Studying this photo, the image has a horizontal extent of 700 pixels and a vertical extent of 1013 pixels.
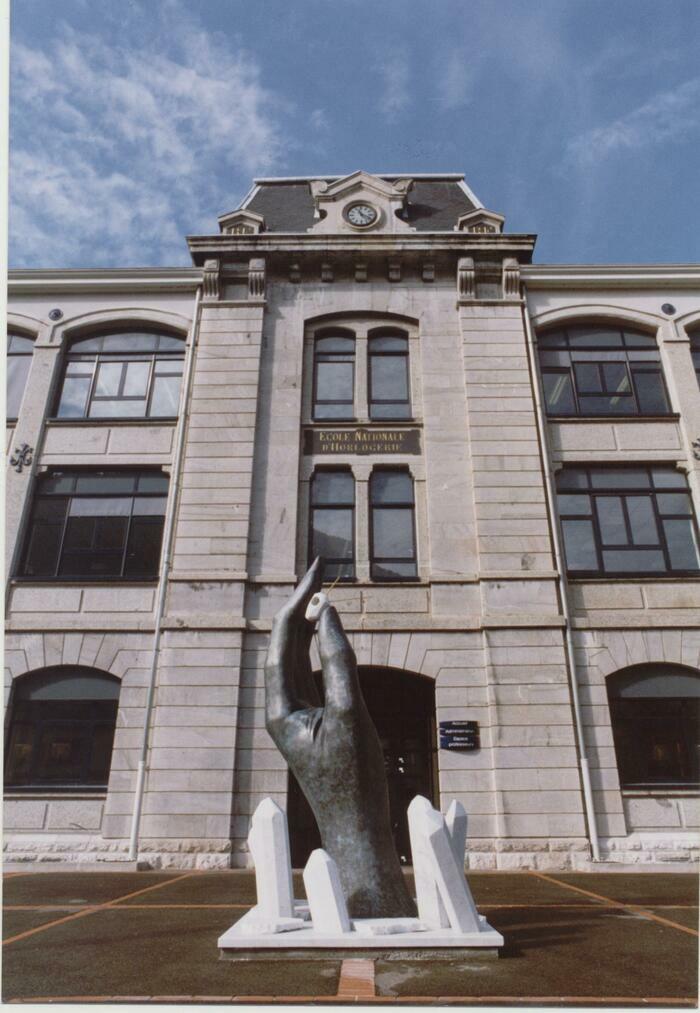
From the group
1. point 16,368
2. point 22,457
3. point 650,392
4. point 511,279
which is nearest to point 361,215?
point 511,279

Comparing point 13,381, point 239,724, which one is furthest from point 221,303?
point 239,724

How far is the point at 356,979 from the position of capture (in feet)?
12.2

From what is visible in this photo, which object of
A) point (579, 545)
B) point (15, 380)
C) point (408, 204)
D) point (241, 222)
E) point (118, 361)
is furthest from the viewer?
point (408, 204)

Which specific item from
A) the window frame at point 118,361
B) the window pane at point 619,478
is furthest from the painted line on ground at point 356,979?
the window frame at point 118,361

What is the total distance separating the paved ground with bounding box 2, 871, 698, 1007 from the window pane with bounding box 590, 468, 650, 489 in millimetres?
8634

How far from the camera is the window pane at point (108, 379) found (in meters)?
15.7

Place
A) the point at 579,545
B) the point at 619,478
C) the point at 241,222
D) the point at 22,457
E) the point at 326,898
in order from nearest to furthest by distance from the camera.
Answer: the point at 326,898, the point at 579,545, the point at 619,478, the point at 22,457, the point at 241,222

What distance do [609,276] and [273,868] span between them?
16.1 m

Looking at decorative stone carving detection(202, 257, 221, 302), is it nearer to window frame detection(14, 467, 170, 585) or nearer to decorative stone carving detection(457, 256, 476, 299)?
window frame detection(14, 467, 170, 585)

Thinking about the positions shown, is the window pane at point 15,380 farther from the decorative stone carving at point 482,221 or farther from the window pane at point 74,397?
the decorative stone carving at point 482,221

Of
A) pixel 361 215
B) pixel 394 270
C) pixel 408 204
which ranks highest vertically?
pixel 408 204

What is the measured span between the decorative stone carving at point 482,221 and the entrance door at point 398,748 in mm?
11777

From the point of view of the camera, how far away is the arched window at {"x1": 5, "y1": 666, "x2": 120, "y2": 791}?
39.3 ft

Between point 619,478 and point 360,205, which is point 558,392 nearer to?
point 619,478
